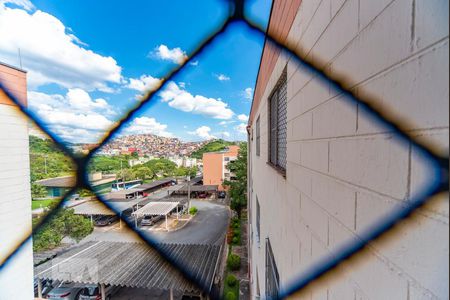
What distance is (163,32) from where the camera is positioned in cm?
48

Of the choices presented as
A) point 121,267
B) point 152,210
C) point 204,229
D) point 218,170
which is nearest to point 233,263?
point 121,267

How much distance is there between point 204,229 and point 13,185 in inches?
459

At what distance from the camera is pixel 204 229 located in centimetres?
1147

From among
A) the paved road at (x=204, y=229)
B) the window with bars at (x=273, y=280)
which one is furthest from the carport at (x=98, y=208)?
the paved road at (x=204, y=229)

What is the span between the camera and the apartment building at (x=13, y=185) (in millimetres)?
470

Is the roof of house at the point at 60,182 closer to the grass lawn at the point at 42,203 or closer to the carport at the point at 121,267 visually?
the grass lawn at the point at 42,203

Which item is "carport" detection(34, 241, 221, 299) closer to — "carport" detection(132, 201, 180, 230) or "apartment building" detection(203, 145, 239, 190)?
"carport" detection(132, 201, 180, 230)

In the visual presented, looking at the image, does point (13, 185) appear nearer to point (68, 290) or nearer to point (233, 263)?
point (68, 290)

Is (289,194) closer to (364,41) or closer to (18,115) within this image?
(364,41)

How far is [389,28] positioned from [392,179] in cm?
25

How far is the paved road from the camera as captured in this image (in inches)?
388

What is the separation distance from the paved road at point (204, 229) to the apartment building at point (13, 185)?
310 inches

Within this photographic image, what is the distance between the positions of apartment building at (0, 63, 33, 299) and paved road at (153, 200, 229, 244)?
25.8ft

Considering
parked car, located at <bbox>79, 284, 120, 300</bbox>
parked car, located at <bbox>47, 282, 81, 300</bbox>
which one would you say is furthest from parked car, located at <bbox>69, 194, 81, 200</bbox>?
parked car, located at <bbox>79, 284, 120, 300</bbox>
